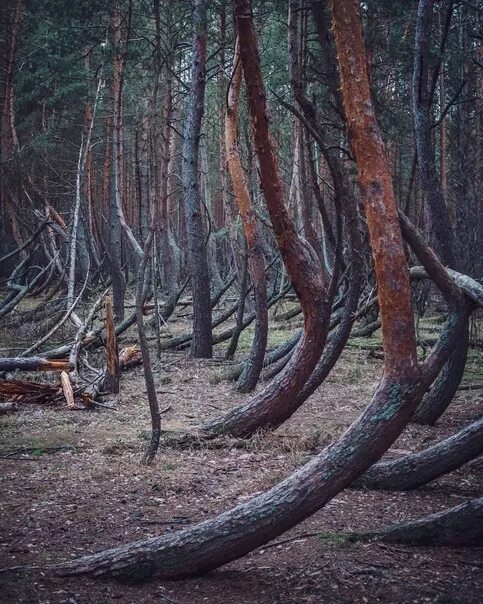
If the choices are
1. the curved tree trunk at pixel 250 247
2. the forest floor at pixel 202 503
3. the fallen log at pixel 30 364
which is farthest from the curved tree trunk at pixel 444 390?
the fallen log at pixel 30 364

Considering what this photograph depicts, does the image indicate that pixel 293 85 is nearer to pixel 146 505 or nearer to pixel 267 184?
pixel 267 184

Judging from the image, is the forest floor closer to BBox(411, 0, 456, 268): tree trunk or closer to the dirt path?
the dirt path

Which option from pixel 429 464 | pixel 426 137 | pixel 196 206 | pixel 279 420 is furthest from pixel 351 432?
pixel 196 206

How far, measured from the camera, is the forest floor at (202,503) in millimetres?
3791

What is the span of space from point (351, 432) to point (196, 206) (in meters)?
8.47

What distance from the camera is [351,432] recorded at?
4078 mm

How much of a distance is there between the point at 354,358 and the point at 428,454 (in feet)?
20.6

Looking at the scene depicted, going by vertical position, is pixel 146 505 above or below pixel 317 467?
below

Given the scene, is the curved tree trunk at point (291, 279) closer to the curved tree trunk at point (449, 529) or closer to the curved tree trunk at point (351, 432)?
the curved tree trunk at point (351, 432)

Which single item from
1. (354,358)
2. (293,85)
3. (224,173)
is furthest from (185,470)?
(224,173)

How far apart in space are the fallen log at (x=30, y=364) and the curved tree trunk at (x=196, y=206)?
310 centimetres

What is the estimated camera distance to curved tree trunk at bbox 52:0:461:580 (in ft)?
12.7

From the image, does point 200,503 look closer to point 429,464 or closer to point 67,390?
point 429,464

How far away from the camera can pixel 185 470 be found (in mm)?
6328
